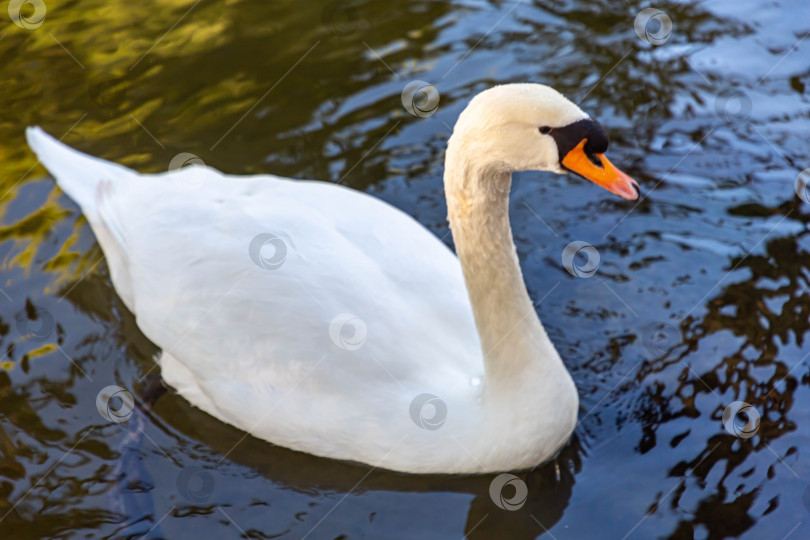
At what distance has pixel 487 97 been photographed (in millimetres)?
3605

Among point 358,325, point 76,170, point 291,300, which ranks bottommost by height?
point 358,325

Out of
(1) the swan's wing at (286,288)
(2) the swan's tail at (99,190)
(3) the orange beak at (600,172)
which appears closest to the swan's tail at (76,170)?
(2) the swan's tail at (99,190)

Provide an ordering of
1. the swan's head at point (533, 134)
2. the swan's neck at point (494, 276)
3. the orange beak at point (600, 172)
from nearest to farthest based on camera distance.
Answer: the swan's head at point (533, 134), the orange beak at point (600, 172), the swan's neck at point (494, 276)

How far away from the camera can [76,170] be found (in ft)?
18.0

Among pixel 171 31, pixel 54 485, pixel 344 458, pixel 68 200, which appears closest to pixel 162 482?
pixel 54 485

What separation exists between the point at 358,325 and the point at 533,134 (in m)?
1.28

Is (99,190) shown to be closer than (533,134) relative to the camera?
No

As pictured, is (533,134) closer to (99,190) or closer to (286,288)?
(286,288)

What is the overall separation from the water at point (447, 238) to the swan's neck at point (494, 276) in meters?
0.63

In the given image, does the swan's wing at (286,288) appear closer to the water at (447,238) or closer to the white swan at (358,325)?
the white swan at (358,325)

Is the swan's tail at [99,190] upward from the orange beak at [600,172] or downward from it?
downward

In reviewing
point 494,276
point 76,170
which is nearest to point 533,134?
point 494,276

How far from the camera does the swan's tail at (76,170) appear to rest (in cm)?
539

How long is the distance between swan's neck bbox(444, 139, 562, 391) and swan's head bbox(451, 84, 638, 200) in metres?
0.12
